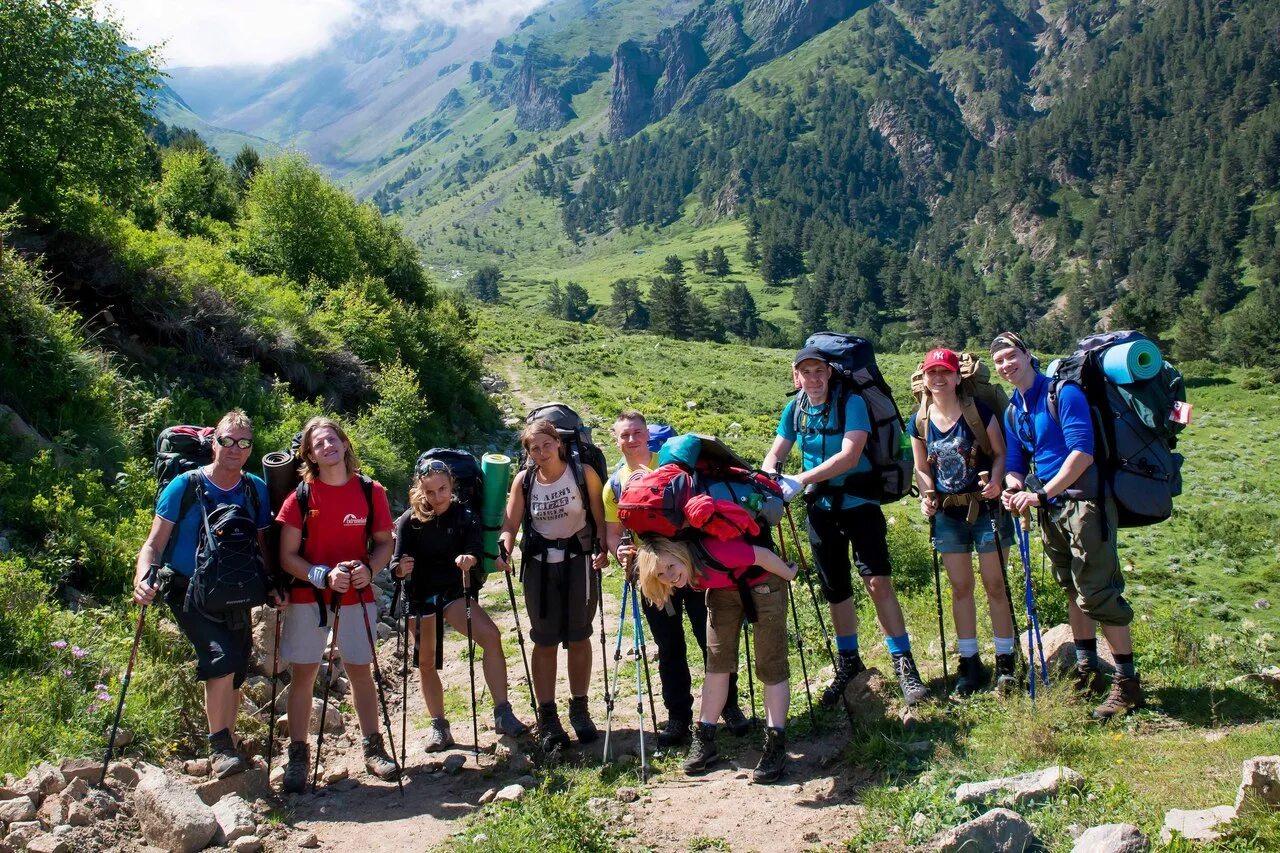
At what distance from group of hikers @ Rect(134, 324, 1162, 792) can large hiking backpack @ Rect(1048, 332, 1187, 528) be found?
12 centimetres

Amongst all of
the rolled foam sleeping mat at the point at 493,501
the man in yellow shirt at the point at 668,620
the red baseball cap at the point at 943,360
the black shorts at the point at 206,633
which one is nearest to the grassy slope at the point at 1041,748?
the man in yellow shirt at the point at 668,620

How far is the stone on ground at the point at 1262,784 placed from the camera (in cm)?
385

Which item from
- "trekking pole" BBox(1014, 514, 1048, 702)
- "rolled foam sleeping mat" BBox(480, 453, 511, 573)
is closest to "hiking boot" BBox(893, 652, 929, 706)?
"trekking pole" BBox(1014, 514, 1048, 702)

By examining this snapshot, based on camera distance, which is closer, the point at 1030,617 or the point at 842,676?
the point at 1030,617

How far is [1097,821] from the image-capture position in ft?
14.0

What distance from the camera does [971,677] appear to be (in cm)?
617

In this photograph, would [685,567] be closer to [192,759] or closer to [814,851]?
[814,851]

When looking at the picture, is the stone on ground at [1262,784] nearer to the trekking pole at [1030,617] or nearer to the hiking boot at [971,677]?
the trekking pole at [1030,617]

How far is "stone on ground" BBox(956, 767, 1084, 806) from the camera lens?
4.50m

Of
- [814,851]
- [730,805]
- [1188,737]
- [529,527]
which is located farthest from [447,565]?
[1188,737]

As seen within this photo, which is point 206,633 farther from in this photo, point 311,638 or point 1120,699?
point 1120,699

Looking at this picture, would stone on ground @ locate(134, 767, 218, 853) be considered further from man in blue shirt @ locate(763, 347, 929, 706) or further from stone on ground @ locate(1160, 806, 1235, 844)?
stone on ground @ locate(1160, 806, 1235, 844)

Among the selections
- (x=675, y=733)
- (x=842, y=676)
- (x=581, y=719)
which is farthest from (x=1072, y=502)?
(x=581, y=719)

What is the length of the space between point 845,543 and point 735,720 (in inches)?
60.3
